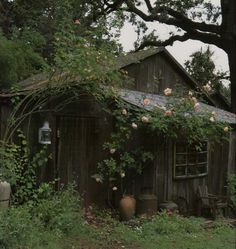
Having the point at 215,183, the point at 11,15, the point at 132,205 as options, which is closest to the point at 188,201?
the point at 215,183

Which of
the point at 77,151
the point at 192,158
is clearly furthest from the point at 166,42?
the point at 77,151

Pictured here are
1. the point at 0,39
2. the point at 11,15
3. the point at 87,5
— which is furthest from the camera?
the point at 87,5

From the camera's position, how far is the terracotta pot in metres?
9.99

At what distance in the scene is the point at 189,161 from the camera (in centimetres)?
1229

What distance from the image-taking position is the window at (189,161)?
11.8 metres

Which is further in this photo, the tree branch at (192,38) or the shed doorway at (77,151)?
the tree branch at (192,38)

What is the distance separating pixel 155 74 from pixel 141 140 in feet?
10.6

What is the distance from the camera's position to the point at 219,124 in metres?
10.6

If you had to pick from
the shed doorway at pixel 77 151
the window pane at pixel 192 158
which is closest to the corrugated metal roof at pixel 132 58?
the shed doorway at pixel 77 151

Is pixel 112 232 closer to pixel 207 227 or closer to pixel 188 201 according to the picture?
pixel 207 227

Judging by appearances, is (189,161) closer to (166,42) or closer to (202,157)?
(202,157)

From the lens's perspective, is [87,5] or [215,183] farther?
[87,5]

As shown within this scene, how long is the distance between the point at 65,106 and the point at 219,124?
11.5 ft

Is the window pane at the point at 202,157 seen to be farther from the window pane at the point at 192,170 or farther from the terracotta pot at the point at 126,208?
the terracotta pot at the point at 126,208
